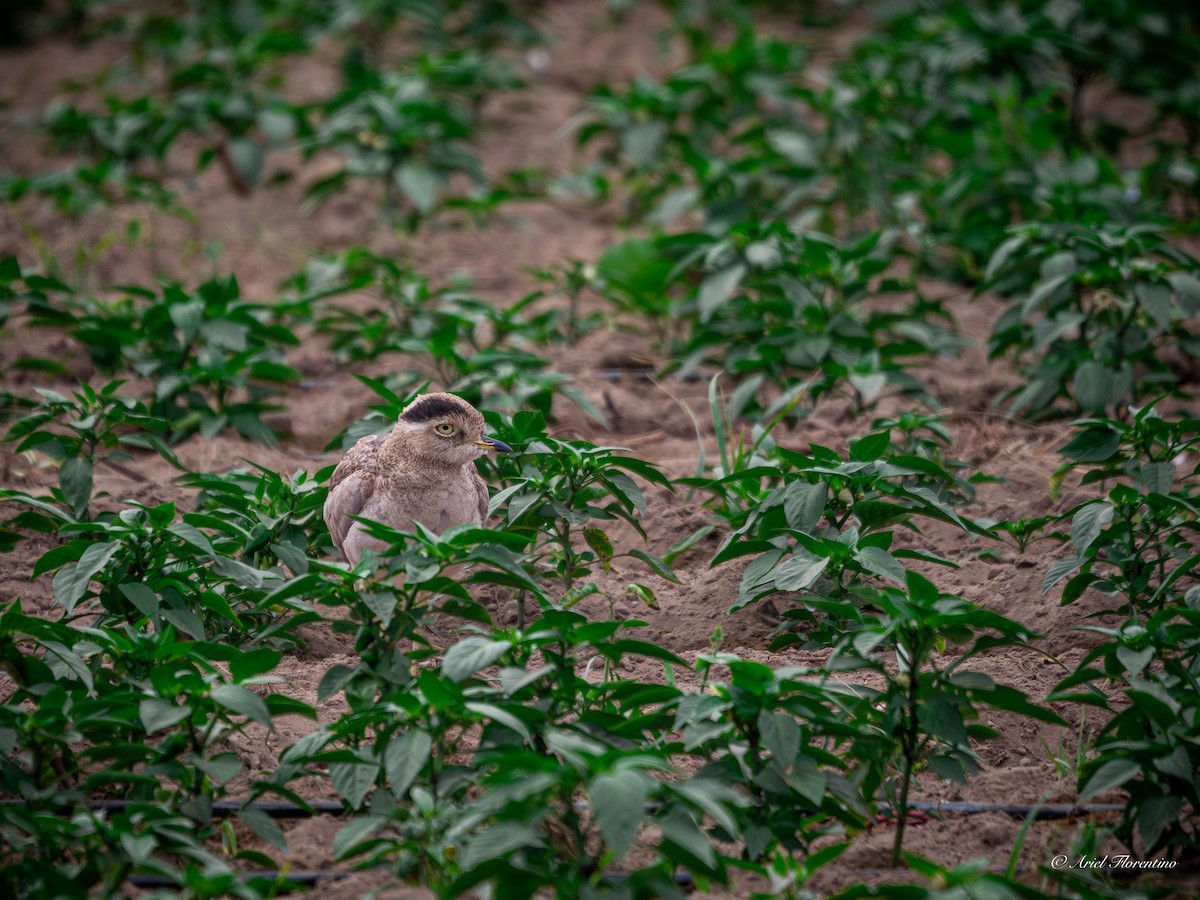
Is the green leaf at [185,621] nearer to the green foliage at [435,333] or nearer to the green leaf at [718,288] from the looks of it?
the green foliage at [435,333]

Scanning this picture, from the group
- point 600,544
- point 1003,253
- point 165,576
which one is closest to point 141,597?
point 165,576

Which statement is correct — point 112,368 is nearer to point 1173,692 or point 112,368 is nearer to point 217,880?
point 217,880

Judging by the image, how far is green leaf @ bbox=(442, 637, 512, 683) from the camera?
10.2ft

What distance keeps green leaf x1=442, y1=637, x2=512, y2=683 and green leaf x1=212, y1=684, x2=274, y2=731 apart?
464mm

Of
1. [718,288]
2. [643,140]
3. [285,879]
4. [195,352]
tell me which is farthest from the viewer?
[643,140]

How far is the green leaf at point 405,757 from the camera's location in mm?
3025

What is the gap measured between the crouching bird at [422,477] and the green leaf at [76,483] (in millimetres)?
853

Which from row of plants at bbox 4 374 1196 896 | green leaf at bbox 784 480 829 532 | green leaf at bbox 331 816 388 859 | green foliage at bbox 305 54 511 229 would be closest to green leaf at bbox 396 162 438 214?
green foliage at bbox 305 54 511 229

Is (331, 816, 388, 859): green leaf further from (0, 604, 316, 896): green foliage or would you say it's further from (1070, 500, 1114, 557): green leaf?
(1070, 500, 1114, 557): green leaf

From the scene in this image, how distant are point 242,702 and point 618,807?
41.3 inches

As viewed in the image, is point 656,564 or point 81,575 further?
point 656,564

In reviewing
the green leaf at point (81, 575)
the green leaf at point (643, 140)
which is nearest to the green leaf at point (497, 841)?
the green leaf at point (81, 575)

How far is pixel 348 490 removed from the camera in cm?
434

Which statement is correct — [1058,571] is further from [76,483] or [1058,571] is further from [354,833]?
[76,483]
